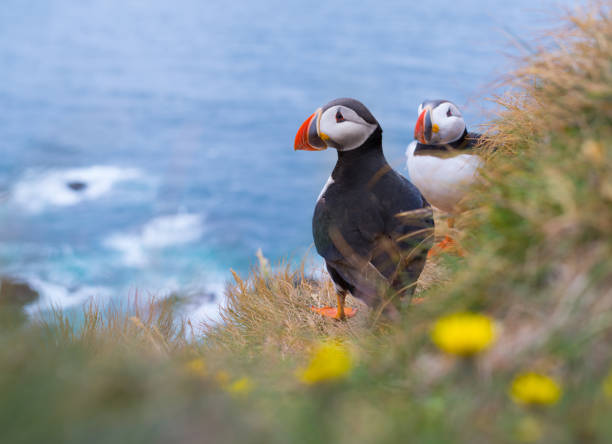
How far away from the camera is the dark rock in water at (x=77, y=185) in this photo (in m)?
13.4

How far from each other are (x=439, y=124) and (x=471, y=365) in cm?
275

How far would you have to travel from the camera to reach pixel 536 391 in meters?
1.20

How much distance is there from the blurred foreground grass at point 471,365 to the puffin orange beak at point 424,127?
149 centimetres

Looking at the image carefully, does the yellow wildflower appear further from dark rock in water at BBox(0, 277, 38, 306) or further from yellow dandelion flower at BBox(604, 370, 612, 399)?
dark rock in water at BBox(0, 277, 38, 306)

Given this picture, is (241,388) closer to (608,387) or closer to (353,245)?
(608,387)

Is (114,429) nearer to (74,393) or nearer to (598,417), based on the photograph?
(74,393)

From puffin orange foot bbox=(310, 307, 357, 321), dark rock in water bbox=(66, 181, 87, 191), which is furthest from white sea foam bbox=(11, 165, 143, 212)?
puffin orange foot bbox=(310, 307, 357, 321)

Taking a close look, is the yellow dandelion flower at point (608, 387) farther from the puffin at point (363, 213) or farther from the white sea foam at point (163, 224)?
the white sea foam at point (163, 224)

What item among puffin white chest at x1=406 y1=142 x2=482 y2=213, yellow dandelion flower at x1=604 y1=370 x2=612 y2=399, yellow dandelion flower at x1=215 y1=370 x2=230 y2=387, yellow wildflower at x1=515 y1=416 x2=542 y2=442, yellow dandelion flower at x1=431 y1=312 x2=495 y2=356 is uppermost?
puffin white chest at x1=406 y1=142 x2=482 y2=213

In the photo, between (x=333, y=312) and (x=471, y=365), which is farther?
(x=333, y=312)

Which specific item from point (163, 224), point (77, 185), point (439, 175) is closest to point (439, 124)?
point (439, 175)

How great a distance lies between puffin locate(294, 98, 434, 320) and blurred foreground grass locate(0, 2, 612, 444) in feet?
2.07

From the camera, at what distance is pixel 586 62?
2037 millimetres

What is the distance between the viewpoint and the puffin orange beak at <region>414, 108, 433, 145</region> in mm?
3795
